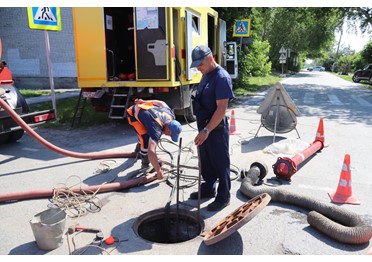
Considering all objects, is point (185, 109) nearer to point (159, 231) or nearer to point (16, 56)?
point (159, 231)

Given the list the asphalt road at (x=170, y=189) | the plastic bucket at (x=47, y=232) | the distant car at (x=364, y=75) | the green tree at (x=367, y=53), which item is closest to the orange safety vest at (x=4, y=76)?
the asphalt road at (x=170, y=189)

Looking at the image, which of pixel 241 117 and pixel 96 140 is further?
pixel 241 117

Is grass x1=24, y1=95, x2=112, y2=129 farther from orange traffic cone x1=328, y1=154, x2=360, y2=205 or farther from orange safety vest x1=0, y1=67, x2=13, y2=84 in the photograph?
orange traffic cone x1=328, y1=154, x2=360, y2=205

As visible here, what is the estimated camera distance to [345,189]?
3967 mm

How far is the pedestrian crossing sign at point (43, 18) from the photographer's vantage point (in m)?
6.96

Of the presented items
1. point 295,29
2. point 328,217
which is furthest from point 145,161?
point 295,29

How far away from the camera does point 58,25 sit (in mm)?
7656

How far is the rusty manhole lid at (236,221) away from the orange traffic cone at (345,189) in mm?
1476

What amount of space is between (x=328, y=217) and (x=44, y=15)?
7100 mm

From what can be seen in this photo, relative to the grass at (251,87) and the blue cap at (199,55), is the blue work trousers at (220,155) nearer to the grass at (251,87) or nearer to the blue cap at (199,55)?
the blue cap at (199,55)

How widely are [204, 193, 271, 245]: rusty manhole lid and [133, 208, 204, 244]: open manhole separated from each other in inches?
21.5

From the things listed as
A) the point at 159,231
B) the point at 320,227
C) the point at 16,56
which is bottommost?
the point at 159,231
